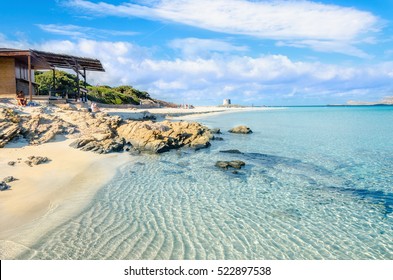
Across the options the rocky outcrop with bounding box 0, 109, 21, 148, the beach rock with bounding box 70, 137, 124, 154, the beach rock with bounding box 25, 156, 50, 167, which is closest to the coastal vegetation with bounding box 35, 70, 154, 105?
the rocky outcrop with bounding box 0, 109, 21, 148

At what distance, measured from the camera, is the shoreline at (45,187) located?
22.0 ft

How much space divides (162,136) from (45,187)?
10.1 m

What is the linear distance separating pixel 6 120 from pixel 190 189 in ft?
38.0

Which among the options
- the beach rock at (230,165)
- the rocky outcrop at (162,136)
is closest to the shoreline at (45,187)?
the rocky outcrop at (162,136)

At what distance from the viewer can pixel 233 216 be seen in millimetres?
8125

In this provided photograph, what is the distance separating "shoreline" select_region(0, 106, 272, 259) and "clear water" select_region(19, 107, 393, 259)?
0.41m

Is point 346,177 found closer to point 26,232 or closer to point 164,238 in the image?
point 164,238

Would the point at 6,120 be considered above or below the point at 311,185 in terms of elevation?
above

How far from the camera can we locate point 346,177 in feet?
41.4

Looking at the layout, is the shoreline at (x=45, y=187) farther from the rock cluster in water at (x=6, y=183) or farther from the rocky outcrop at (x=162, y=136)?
the rocky outcrop at (x=162, y=136)

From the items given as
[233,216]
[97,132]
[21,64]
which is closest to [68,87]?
[21,64]

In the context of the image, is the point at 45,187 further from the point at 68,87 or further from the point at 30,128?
the point at 68,87

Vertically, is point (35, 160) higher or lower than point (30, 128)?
lower
